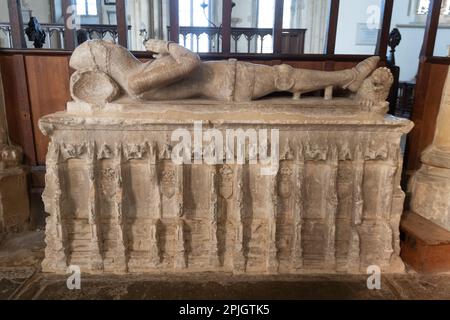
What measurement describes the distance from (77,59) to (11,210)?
1655mm

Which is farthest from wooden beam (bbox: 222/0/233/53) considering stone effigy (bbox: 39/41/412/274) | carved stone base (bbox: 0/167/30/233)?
carved stone base (bbox: 0/167/30/233)

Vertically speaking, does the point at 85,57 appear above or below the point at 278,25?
below

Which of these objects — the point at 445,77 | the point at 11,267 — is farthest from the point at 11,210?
the point at 445,77

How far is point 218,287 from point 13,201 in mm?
2150

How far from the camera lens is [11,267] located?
8.92ft

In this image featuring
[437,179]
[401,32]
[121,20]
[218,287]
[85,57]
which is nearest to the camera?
[218,287]

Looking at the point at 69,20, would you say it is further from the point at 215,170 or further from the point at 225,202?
the point at 225,202

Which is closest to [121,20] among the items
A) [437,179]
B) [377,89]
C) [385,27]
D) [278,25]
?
[278,25]

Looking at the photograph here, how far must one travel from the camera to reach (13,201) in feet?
10.6

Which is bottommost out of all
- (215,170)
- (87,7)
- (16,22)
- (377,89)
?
(215,170)

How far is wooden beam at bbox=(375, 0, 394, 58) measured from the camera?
127 inches

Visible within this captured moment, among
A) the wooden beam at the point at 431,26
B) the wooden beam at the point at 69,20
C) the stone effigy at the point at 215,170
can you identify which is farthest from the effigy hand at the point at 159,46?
the wooden beam at the point at 431,26

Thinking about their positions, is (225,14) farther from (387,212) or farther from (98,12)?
(98,12)

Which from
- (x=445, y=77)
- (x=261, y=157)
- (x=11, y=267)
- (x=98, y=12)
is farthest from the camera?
(x=98, y=12)
